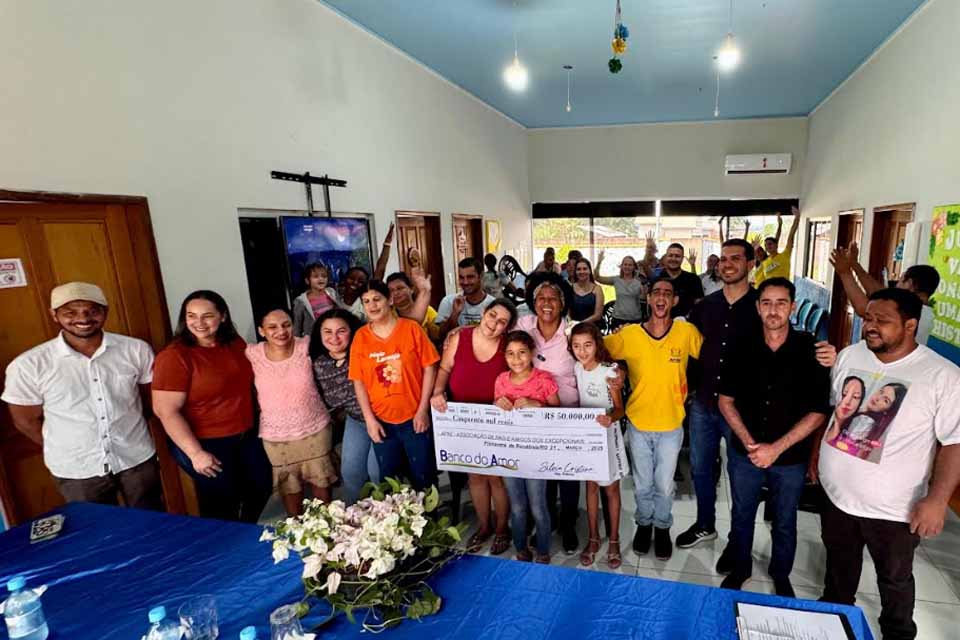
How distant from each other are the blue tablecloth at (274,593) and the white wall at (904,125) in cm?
395

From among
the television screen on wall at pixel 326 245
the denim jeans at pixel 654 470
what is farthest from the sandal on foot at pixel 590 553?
the television screen on wall at pixel 326 245

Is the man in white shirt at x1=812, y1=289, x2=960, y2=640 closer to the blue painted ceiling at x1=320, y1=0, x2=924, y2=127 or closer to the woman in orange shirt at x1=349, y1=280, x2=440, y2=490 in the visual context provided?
the woman in orange shirt at x1=349, y1=280, x2=440, y2=490

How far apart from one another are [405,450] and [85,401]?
60.7 inches

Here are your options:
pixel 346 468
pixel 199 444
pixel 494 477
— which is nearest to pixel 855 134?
pixel 494 477

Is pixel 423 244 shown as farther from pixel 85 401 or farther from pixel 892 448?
pixel 892 448

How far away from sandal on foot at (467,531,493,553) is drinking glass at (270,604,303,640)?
5.29 ft

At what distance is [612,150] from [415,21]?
5.96 meters

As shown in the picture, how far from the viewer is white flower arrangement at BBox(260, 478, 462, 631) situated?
1331 mm

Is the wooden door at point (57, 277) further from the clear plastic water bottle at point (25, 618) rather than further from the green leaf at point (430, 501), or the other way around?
the green leaf at point (430, 501)

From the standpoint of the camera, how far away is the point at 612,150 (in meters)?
9.47

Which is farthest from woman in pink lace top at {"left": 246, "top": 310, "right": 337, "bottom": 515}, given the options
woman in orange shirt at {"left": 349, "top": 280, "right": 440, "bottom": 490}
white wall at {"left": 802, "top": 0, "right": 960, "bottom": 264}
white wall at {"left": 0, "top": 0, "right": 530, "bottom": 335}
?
white wall at {"left": 802, "top": 0, "right": 960, "bottom": 264}

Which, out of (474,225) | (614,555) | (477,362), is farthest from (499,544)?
(474,225)

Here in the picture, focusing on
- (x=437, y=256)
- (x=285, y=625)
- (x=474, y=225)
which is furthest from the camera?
(x=474, y=225)

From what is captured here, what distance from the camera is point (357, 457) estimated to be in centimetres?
272
